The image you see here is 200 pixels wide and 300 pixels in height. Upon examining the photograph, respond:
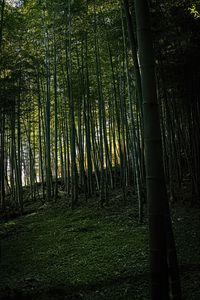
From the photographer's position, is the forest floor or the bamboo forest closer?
the bamboo forest

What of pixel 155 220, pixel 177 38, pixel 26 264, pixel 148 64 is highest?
pixel 177 38

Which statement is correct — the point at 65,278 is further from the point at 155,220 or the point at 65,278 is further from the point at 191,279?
the point at 155,220

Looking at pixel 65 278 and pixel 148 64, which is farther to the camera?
pixel 65 278

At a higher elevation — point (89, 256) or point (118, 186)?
point (118, 186)

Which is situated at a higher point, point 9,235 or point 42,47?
point 42,47

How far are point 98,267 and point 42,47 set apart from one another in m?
9.40

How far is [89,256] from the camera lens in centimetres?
514

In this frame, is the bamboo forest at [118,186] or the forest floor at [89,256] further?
the forest floor at [89,256]

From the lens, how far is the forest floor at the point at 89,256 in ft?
12.0

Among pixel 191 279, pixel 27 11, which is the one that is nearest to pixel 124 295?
pixel 191 279

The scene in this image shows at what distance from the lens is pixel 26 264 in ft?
17.3

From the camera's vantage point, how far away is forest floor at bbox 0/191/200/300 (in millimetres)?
3654

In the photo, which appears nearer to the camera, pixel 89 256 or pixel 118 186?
pixel 89 256

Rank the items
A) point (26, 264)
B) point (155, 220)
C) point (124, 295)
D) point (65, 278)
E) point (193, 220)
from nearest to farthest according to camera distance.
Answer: point (155, 220) < point (124, 295) < point (65, 278) < point (26, 264) < point (193, 220)
